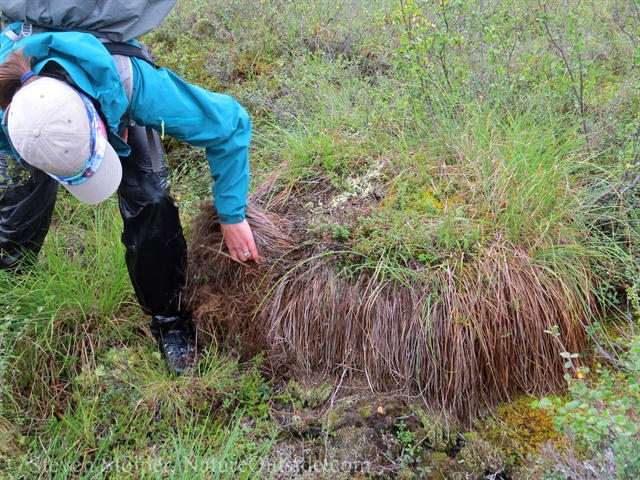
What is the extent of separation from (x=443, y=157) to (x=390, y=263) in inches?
36.4

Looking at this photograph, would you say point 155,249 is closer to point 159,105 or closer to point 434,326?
point 159,105

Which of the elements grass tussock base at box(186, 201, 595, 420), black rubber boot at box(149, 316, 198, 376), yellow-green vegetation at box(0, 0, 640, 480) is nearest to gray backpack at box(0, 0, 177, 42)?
grass tussock base at box(186, 201, 595, 420)

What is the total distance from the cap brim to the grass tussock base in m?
0.90

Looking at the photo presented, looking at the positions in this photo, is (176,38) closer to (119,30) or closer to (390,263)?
(119,30)

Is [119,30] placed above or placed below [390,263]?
above

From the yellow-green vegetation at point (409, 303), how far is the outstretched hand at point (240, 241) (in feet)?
1.09

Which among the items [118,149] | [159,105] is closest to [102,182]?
[118,149]

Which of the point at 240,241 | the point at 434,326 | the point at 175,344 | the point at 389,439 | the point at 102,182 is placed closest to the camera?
the point at 102,182

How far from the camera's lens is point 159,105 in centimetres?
213

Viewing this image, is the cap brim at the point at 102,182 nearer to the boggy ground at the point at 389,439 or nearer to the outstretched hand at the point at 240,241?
the outstretched hand at the point at 240,241

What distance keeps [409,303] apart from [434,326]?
16 centimetres

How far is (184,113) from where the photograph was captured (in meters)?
2.17

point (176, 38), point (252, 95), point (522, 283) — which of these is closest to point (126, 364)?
point (522, 283)

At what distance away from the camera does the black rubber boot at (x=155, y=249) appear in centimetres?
245
